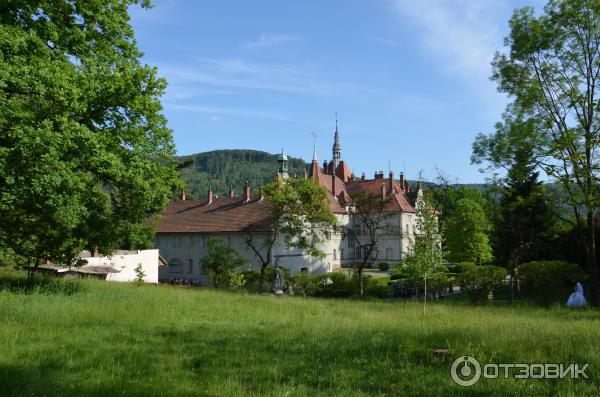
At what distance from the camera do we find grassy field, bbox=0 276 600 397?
7812mm

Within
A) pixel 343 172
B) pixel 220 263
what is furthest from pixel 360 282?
pixel 343 172

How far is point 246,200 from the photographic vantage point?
2122 inches

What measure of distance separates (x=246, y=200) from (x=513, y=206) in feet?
107

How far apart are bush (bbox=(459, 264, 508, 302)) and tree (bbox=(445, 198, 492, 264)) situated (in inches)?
745

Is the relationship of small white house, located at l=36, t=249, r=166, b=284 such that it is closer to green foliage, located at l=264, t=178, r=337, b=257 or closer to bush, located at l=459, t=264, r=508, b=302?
green foliage, located at l=264, t=178, r=337, b=257

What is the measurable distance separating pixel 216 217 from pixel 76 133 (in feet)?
129

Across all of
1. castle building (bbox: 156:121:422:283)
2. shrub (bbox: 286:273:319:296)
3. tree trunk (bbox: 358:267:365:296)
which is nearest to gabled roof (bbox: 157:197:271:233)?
castle building (bbox: 156:121:422:283)

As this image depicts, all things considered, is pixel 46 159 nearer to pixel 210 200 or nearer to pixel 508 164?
pixel 508 164

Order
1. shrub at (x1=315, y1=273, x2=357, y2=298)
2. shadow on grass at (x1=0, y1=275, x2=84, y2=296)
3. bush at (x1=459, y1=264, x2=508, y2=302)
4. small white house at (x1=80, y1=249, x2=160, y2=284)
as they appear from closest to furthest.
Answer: shadow on grass at (x1=0, y1=275, x2=84, y2=296) < bush at (x1=459, y1=264, x2=508, y2=302) < shrub at (x1=315, y1=273, x2=357, y2=298) < small white house at (x1=80, y1=249, x2=160, y2=284)

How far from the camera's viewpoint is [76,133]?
45.7 ft

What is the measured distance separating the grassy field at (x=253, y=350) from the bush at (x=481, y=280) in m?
13.9

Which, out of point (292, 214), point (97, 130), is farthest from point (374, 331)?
point (292, 214)

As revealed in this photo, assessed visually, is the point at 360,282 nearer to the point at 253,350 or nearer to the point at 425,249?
the point at 425,249

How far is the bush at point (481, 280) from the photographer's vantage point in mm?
28961
